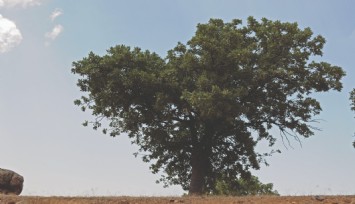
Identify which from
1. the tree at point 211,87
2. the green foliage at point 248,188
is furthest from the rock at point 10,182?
the green foliage at point 248,188

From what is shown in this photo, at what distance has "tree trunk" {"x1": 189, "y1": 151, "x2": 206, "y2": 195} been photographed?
108ft

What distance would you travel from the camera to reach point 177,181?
3938 cm

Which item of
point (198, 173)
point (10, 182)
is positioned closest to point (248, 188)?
point (198, 173)

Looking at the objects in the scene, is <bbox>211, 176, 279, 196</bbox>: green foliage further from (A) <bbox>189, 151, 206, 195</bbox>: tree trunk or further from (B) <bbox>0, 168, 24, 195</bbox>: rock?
(B) <bbox>0, 168, 24, 195</bbox>: rock

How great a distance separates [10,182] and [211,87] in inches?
681

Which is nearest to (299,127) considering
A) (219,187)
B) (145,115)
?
(145,115)

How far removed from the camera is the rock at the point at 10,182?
32.8 m

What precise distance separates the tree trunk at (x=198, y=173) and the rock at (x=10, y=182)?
13333 mm

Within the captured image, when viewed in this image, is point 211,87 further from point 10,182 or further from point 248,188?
point 248,188

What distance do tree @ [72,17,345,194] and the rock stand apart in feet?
24.4

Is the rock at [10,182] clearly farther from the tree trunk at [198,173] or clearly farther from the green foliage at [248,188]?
the green foliage at [248,188]

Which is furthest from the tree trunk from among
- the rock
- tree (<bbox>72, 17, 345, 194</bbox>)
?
the rock

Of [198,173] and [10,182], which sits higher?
[198,173]

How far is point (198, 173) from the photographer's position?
3347 cm
